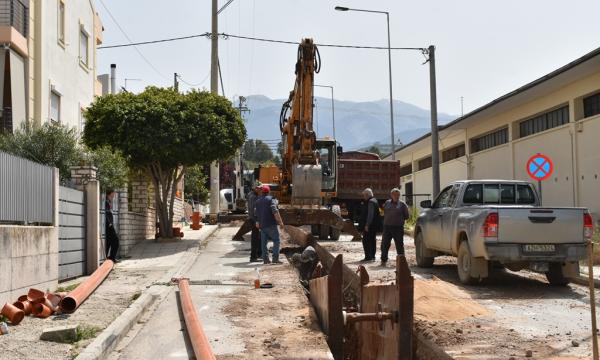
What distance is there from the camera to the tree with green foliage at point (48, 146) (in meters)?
14.8

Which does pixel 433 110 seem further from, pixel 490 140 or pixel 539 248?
pixel 539 248

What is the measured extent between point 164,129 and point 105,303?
8840mm

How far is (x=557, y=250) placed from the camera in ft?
36.1

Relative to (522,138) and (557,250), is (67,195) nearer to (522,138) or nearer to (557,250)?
(557,250)

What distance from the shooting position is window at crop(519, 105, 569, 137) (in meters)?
26.1

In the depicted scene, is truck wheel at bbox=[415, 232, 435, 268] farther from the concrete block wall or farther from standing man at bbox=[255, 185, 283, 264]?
the concrete block wall

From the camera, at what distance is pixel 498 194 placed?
13.0m

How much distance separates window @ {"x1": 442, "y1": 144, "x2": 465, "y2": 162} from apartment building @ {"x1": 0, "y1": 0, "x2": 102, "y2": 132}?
21358 mm

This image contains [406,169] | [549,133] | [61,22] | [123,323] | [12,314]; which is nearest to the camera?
[12,314]

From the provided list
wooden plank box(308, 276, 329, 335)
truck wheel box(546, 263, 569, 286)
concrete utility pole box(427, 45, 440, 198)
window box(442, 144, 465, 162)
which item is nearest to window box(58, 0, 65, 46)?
concrete utility pole box(427, 45, 440, 198)

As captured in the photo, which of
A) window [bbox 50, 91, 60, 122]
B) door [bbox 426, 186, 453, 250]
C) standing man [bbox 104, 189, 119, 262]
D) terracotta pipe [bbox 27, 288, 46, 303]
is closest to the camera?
terracotta pipe [bbox 27, 288, 46, 303]

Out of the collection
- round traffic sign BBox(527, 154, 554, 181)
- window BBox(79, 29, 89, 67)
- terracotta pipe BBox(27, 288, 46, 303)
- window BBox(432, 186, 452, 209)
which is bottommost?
terracotta pipe BBox(27, 288, 46, 303)

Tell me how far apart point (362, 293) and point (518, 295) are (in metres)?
3.05

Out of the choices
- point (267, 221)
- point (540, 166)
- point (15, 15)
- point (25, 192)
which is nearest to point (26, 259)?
point (25, 192)
